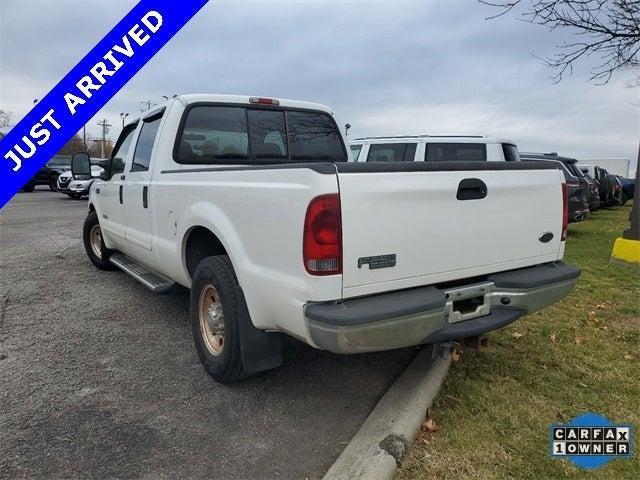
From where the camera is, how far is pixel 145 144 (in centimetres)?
466

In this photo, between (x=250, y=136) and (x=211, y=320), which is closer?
(x=211, y=320)

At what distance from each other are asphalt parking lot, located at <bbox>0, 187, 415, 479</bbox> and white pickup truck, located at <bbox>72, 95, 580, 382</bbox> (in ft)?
1.04

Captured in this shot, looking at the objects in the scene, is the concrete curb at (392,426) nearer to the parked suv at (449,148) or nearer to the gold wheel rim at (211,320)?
the gold wheel rim at (211,320)

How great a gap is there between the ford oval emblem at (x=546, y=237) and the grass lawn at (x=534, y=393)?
989 mm

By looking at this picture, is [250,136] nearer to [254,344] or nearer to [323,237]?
[254,344]

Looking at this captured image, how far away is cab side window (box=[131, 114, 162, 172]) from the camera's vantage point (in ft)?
14.7

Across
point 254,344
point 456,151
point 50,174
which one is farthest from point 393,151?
point 50,174

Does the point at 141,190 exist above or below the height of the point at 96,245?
above

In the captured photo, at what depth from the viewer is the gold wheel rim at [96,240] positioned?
260 inches

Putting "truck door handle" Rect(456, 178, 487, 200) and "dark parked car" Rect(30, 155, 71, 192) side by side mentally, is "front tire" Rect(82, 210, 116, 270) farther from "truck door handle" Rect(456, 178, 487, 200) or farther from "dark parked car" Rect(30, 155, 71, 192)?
"dark parked car" Rect(30, 155, 71, 192)

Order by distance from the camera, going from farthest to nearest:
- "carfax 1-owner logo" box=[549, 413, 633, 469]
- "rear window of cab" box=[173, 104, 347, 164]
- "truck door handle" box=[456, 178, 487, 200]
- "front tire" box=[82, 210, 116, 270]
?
"front tire" box=[82, 210, 116, 270] → "rear window of cab" box=[173, 104, 347, 164] → "truck door handle" box=[456, 178, 487, 200] → "carfax 1-owner logo" box=[549, 413, 633, 469]

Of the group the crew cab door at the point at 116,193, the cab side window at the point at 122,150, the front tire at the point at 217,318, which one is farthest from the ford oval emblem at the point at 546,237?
the cab side window at the point at 122,150

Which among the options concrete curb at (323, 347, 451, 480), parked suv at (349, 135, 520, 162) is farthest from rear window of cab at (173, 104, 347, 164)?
parked suv at (349, 135, 520, 162)

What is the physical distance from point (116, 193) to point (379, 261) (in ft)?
12.3
